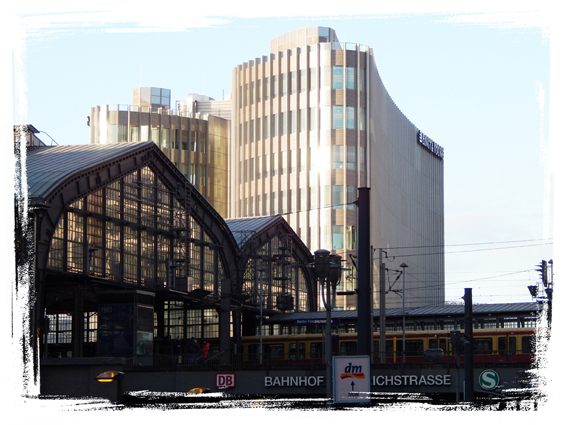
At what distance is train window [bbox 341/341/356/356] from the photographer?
60.3 metres

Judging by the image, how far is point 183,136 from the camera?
143875 mm

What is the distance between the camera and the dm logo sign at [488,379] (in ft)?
128

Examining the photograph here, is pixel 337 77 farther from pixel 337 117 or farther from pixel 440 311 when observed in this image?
pixel 440 311

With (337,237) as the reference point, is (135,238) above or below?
below

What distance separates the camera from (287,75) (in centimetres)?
11912

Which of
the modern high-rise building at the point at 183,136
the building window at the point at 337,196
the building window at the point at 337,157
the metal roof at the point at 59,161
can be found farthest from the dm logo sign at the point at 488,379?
the modern high-rise building at the point at 183,136

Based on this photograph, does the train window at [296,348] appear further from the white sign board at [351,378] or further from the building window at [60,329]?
the white sign board at [351,378]

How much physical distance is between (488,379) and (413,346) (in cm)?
1953

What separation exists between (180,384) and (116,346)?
451 inches

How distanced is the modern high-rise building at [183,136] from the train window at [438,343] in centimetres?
8627

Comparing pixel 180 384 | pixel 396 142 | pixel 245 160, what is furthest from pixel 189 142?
pixel 180 384

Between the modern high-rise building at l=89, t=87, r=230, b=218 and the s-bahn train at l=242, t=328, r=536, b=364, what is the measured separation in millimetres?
78019

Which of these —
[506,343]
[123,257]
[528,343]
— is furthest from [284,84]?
[528,343]

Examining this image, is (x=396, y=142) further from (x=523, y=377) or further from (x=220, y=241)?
(x=523, y=377)
